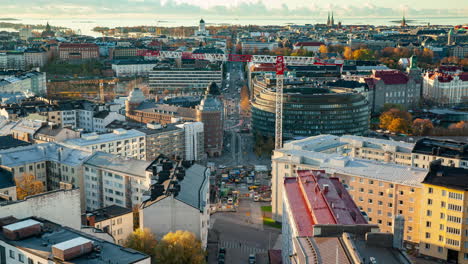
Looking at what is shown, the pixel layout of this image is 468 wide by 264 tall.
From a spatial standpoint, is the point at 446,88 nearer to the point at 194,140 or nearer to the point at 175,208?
the point at 194,140

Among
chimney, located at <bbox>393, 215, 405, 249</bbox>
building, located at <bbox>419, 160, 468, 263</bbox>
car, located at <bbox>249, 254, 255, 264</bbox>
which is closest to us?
chimney, located at <bbox>393, 215, 405, 249</bbox>

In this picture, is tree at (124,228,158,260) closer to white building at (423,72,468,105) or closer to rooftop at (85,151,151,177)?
rooftop at (85,151,151,177)

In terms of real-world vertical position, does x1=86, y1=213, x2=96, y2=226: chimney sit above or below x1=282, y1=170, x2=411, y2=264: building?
below

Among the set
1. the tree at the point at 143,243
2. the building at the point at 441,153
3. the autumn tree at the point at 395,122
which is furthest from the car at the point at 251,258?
the autumn tree at the point at 395,122

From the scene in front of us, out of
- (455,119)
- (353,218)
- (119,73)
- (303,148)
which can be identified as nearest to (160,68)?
(119,73)

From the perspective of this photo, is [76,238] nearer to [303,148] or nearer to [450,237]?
[450,237]

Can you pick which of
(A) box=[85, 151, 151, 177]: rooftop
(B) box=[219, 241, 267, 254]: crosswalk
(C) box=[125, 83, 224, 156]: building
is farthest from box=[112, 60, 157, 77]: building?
(B) box=[219, 241, 267, 254]: crosswalk
